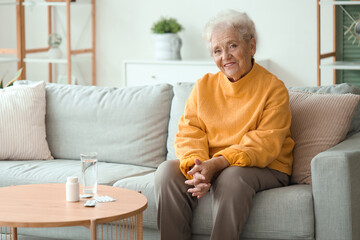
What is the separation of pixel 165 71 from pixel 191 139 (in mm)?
2219

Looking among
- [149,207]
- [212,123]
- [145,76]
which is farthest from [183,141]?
[145,76]

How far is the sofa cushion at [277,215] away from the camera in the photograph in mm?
2219

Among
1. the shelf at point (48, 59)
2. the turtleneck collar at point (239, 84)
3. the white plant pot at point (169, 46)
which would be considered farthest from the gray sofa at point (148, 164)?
the shelf at point (48, 59)

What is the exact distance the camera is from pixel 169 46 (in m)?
4.71

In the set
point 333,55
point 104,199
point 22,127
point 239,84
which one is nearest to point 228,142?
point 239,84

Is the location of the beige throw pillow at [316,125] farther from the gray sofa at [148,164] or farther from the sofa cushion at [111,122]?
the sofa cushion at [111,122]

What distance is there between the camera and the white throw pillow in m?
3.07

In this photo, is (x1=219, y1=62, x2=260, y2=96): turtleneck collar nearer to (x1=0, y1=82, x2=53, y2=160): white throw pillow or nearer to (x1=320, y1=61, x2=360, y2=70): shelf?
(x1=0, y1=82, x2=53, y2=160): white throw pillow

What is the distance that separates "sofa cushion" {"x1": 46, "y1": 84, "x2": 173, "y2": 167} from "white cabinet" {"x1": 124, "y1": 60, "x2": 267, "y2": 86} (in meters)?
1.38

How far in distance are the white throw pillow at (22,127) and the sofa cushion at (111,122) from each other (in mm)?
89

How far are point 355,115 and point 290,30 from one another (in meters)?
2.00

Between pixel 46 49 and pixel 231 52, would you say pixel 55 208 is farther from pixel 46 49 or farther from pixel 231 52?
pixel 46 49

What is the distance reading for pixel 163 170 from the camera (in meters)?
2.36

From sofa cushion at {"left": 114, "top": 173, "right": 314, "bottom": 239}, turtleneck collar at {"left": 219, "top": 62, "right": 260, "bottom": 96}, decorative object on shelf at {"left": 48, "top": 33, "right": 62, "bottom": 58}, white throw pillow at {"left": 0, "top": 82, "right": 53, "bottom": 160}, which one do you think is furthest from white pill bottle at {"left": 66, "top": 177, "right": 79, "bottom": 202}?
decorative object on shelf at {"left": 48, "top": 33, "right": 62, "bottom": 58}
